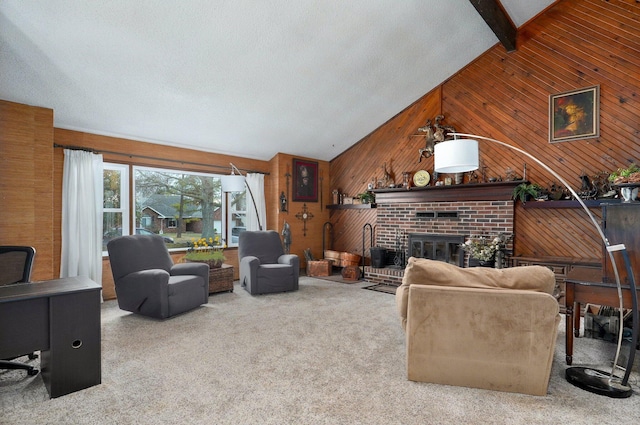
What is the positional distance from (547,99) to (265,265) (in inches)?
188

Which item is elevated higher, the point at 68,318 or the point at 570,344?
the point at 68,318

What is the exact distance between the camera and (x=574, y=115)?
4.63 meters

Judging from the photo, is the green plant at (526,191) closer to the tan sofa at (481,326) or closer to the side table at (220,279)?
A: the tan sofa at (481,326)

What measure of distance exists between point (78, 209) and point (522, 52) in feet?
22.0

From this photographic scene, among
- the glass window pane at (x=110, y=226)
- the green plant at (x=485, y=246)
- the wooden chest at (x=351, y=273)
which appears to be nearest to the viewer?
the green plant at (x=485, y=246)

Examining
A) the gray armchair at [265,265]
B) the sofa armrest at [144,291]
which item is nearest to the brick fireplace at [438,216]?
the gray armchair at [265,265]

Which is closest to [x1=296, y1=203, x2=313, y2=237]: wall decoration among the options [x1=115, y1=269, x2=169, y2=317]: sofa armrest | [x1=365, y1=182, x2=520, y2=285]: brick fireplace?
[x1=365, y1=182, x2=520, y2=285]: brick fireplace

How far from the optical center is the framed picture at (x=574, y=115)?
4488 mm

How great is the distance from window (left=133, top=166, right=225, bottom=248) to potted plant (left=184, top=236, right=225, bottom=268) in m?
0.20

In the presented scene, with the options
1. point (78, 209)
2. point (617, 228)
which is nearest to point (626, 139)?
point (617, 228)

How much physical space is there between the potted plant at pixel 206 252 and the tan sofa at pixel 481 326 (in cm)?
350

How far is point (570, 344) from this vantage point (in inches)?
109

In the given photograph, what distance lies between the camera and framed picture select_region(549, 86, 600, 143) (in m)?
4.49

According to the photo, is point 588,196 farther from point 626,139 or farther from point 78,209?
point 78,209
